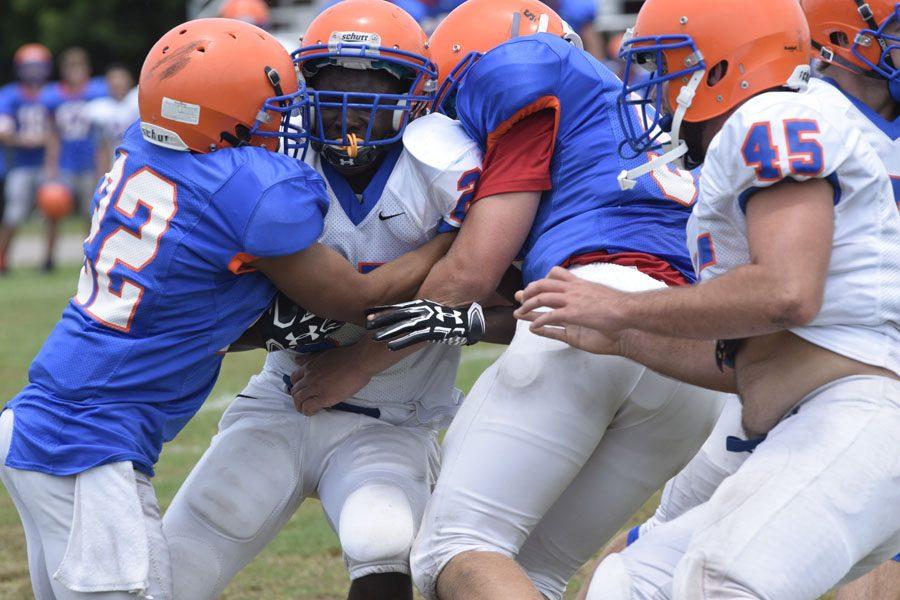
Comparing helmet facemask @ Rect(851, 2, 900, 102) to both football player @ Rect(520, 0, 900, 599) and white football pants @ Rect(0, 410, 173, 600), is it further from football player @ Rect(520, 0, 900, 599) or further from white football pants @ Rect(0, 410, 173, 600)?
white football pants @ Rect(0, 410, 173, 600)

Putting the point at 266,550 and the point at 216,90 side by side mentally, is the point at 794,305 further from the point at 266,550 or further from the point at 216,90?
the point at 266,550

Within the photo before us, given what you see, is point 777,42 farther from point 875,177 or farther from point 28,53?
point 28,53

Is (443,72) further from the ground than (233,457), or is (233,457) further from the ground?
(443,72)

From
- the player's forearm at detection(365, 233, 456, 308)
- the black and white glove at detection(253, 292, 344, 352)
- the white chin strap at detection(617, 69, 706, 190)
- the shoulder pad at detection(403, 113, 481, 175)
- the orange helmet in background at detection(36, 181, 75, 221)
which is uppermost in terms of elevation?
the white chin strap at detection(617, 69, 706, 190)

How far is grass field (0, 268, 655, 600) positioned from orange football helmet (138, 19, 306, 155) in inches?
65.6

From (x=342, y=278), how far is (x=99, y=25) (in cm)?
2056

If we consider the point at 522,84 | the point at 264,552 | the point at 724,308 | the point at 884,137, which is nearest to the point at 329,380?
the point at 522,84

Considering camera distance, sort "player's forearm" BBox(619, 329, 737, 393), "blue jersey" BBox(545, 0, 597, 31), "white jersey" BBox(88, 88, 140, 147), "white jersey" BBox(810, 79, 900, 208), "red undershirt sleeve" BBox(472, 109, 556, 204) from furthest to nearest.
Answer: "white jersey" BBox(88, 88, 140, 147)
"blue jersey" BBox(545, 0, 597, 31)
"white jersey" BBox(810, 79, 900, 208)
"red undershirt sleeve" BBox(472, 109, 556, 204)
"player's forearm" BBox(619, 329, 737, 393)

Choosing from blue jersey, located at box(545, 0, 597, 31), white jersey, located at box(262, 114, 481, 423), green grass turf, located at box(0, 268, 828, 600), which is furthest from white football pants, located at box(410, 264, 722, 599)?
blue jersey, located at box(545, 0, 597, 31)

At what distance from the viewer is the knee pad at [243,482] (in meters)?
3.46

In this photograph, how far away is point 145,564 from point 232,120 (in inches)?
43.5

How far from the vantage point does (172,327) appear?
3184 mm

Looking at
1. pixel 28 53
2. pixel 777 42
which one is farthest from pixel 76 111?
pixel 777 42

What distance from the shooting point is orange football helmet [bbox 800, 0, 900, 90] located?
3742 mm
